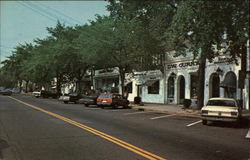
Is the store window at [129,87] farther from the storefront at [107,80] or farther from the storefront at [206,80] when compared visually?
the storefront at [206,80]

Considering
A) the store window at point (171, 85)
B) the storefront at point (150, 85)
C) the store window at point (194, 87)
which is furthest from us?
the storefront at point (150, 85)

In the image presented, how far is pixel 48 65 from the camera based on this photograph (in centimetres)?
4491

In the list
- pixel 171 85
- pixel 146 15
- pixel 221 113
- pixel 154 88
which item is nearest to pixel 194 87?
pixel 171 85

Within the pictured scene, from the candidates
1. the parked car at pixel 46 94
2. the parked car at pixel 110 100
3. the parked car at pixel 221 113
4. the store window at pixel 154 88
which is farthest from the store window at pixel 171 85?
the parked car at pixel 46 94

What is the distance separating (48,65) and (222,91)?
28.1 metres

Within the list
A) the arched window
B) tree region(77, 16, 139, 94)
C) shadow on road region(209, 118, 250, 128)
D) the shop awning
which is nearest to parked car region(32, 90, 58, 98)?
tree region(77, 16, 139, 94)

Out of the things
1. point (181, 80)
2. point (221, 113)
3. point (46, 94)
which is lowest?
point (221, 113)

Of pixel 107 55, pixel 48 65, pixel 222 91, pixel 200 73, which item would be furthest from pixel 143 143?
pixel 48 65

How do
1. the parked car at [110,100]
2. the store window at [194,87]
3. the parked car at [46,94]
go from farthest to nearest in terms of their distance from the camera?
the parked car at [46,94], the store window at [194,87], the parked car at [110,100]

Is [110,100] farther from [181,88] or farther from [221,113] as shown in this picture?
[221,113]

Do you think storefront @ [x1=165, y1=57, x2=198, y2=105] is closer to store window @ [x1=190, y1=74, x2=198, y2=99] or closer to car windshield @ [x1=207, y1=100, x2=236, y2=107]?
store window @ [x1=190, y1=74, x2=198, y2=99]

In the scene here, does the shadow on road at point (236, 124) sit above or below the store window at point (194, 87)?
below

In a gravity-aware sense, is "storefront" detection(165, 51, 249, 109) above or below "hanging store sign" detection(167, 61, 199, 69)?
below

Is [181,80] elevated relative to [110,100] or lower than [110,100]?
elevated
